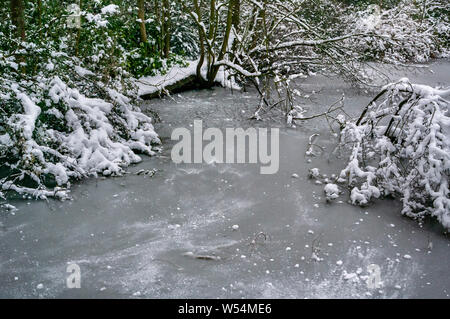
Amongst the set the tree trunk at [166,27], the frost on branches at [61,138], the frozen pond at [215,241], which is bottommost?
the frozen pond at [215,241]

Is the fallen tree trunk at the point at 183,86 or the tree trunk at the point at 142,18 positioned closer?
the fallen tree trunk at the point at 183,86

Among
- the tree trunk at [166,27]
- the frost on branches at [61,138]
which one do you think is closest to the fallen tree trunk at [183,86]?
the tree trunk at [166,27]

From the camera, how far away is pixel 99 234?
4.06m

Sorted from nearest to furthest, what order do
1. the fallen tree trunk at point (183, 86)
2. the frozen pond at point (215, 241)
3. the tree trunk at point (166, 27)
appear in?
the frozen pond at point (215, 241), the fallen tree trunk at point (183, 86), the tree trunk at point (166, 27)

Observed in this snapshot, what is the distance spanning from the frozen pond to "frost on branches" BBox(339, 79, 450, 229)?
222 millimetres

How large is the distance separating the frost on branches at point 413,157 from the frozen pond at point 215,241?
222 millimetres

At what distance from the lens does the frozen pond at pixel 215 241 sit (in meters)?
3.42

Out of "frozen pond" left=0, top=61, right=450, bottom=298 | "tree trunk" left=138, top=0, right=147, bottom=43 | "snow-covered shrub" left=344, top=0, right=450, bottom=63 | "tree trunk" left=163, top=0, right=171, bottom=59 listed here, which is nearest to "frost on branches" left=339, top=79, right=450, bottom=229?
"frozen pond" left=0, top=61, right=450, bottom=298

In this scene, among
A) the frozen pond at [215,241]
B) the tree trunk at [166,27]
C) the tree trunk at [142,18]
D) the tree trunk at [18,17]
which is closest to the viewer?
the frozen pond at [215,241]

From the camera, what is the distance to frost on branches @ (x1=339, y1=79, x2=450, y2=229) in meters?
4.44

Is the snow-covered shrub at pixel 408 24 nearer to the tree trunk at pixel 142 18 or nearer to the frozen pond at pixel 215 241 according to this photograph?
the tree trunk at pixel 142 18

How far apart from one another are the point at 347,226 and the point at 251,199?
1.17 metres

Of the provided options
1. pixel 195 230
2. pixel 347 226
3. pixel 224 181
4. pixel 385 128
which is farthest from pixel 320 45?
pixel 195 230
